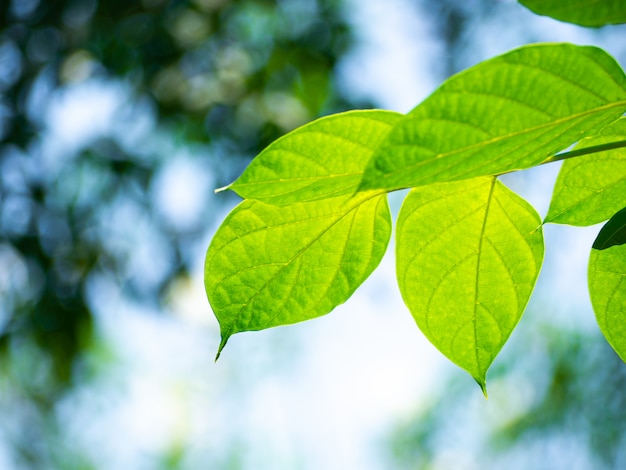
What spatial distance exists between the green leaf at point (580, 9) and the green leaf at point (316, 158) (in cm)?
10

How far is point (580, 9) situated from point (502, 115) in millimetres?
50

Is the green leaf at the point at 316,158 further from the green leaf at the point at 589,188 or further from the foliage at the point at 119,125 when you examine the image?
the foliage at the point at 119,125

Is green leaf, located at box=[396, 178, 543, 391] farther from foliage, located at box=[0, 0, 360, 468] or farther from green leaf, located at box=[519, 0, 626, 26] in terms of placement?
foliage, located at box=[0, 0, 360, 468]

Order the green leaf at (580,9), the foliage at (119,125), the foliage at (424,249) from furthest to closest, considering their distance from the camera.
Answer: the foliage at (119,125)
the foliage at (424,249)
the green leaf at (580,9)

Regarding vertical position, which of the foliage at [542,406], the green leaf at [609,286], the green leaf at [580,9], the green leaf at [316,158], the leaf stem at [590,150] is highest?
the green leaf at [580,9]

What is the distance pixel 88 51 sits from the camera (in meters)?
3.45

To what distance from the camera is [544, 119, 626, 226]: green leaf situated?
390 millimetres

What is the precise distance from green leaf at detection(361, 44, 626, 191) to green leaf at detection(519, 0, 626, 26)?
0.01 metres

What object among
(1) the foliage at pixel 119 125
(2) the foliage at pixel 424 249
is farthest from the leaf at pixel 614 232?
(1) the foliage at pixel 119 125

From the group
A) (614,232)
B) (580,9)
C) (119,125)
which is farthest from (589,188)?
(119,125)

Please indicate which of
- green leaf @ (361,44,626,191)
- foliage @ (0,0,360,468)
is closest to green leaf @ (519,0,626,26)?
green leaf @ (361,44,626,191)

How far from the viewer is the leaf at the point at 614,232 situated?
14.0 inches

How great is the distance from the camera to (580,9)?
27cm

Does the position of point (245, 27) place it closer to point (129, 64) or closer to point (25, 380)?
point (129, 64)
